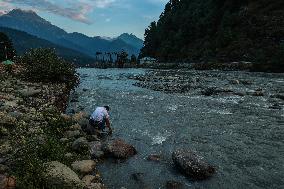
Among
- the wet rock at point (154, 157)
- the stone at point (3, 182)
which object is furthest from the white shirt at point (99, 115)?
the stone at point (3, 182)

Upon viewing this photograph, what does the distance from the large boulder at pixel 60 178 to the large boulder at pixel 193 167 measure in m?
5.12

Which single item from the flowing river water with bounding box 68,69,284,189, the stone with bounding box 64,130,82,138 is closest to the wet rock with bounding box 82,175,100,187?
the flowing river water with bounding box 68,69,284,189

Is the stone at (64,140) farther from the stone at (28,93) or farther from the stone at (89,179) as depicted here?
the stone at (28,93)

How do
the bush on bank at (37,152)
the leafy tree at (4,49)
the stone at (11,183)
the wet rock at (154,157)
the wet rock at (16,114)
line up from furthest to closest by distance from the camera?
the leafy tree at (4,49) → the wet rock at (16,114) → the wet rock at (154,157) → the bush on bank at (37,152) → the stone at (11,183)

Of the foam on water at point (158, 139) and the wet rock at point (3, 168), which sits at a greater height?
the wet rock at point (3, 168)

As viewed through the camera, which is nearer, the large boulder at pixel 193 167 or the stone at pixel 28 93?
the large boulder at pixel 193 167

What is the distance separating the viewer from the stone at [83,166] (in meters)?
14.9

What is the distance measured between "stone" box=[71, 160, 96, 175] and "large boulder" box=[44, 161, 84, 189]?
184 centimetres

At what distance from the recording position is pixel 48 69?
38250 mm

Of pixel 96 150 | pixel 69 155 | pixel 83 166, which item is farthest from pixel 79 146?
pixel 83 166

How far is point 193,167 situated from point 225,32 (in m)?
108

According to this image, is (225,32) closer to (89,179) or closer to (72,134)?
(72,134)

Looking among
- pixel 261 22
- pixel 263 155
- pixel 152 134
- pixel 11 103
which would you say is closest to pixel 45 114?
pixel 11 103

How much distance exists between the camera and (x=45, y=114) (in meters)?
21.7
